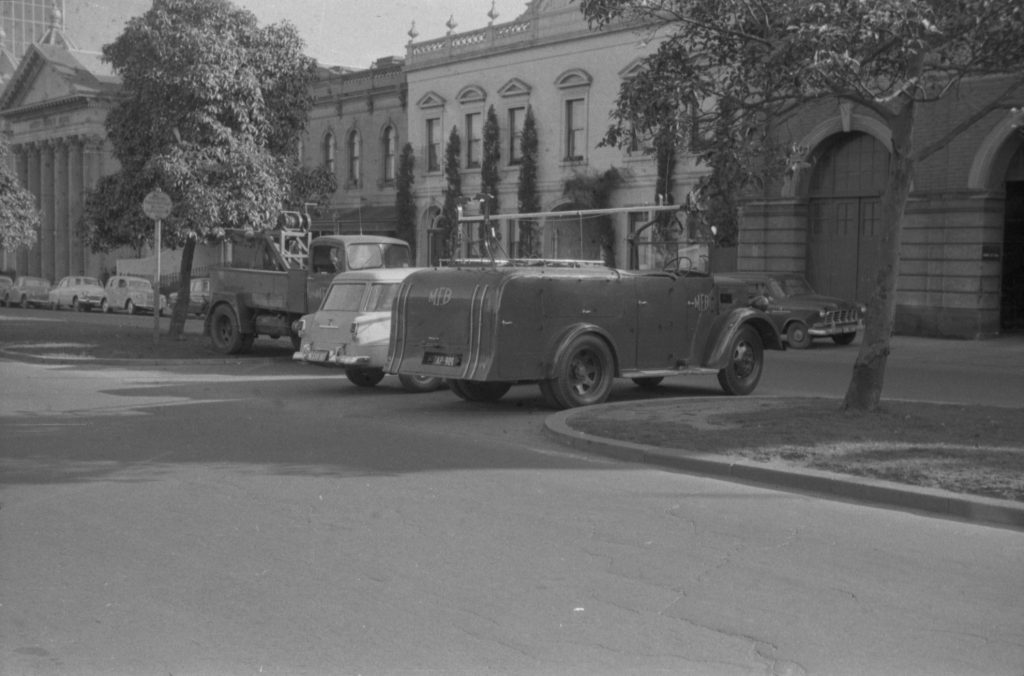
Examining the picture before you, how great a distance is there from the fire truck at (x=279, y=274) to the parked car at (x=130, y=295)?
23.2 m

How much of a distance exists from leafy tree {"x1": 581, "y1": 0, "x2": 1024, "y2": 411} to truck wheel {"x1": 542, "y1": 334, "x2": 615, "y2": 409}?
Result: 8.27ft

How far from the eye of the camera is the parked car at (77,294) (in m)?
51.1

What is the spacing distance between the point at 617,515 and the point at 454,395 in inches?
319

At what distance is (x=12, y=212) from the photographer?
31.6 metres

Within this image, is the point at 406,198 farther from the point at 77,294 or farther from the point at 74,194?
the point at 74,194

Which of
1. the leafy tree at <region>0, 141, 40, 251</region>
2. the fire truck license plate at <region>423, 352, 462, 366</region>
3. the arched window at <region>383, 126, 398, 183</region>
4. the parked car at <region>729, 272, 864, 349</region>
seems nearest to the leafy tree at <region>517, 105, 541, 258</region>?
the arched window at <region>383, 126, 398, 183</region>

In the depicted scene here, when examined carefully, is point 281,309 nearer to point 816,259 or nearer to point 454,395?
point 454,395

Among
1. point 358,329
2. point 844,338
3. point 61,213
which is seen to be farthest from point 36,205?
point 358,329

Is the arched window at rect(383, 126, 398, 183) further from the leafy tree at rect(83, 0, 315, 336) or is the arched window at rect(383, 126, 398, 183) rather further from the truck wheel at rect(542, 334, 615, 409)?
the truck wheel at rect(542, 334, 615, 409)

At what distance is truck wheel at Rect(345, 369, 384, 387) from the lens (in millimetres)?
17328

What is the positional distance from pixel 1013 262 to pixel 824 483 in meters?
22.9

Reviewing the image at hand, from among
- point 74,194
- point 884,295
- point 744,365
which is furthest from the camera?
point 74,194

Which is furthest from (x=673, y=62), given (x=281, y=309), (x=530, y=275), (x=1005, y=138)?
(x=1005, y=138)


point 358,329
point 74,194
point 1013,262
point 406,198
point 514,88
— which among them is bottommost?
point 358,329
